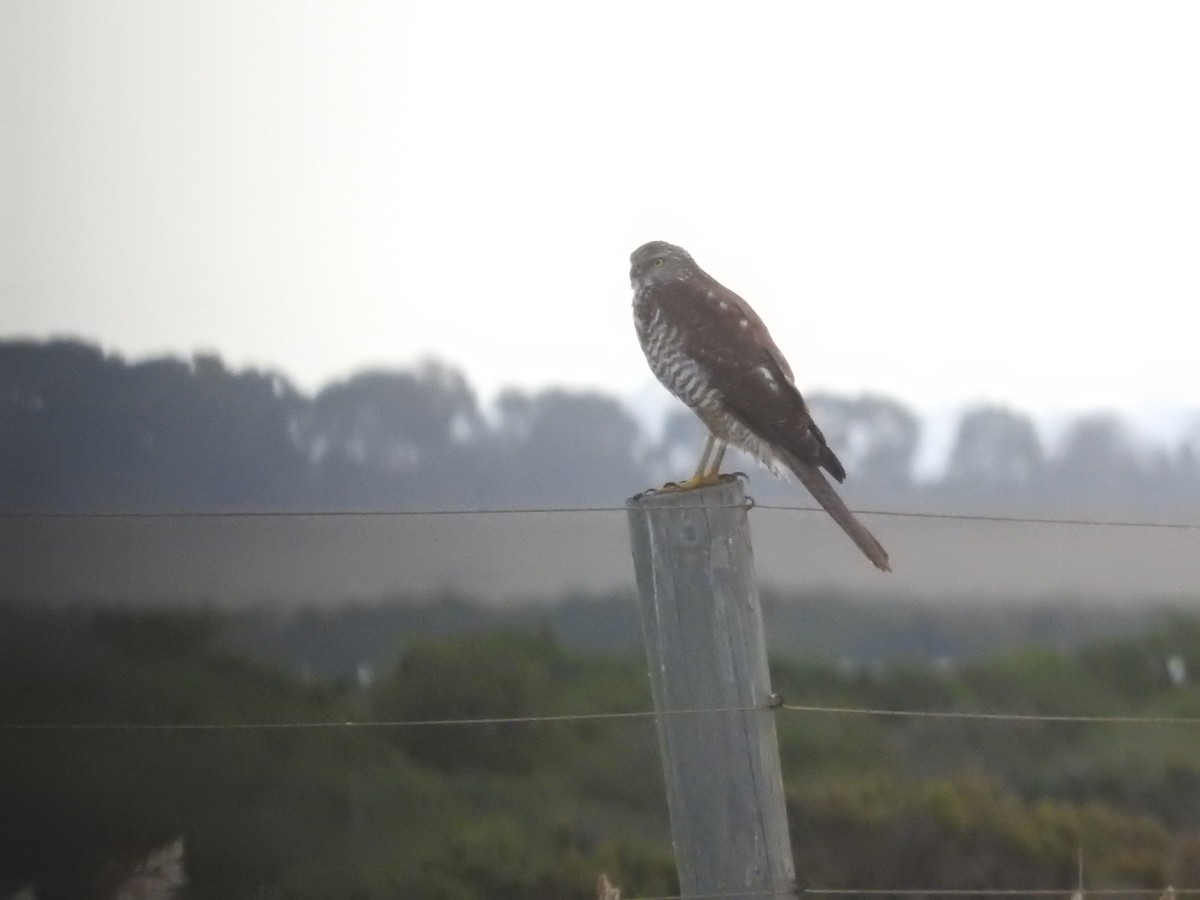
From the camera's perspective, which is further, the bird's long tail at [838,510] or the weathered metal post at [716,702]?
the bird's long tail at [838,510]

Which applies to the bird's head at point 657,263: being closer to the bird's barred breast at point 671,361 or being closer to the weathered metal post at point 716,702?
the bird's barred breast at point 671,361

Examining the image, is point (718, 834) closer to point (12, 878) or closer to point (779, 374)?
point (779, 374)

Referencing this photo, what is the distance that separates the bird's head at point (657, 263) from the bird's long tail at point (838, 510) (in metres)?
0.61

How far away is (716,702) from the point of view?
142cm

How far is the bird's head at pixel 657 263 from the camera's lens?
2.77 m

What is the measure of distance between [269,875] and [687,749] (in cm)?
202

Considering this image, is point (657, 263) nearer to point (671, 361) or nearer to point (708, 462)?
point (671, 361)

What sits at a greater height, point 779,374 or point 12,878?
point 779,374

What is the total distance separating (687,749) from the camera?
56.4 inches

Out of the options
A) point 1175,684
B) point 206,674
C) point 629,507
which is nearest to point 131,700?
point 206,674

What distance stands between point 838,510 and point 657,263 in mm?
894

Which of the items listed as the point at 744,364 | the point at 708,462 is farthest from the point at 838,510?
the point at 708,462

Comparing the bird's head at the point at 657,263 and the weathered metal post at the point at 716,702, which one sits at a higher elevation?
the bird's head at the point at 657,263

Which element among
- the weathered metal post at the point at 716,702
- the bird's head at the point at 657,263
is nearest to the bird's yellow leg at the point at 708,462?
the bird's head at the point at 657,263
